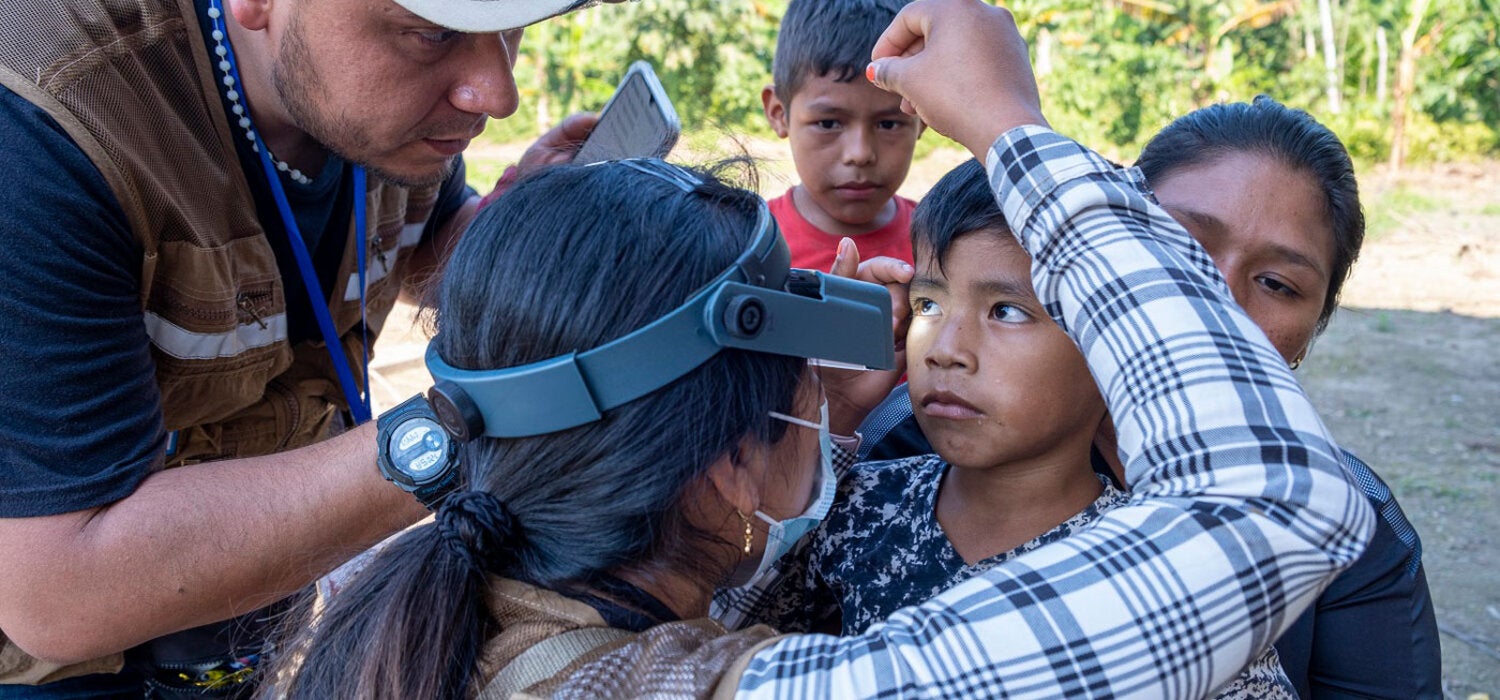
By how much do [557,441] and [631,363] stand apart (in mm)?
137

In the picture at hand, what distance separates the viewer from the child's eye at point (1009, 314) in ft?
6.23

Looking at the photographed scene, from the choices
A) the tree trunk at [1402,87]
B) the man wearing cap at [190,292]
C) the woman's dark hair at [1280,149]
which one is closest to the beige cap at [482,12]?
the man wearing cap at [190,292]

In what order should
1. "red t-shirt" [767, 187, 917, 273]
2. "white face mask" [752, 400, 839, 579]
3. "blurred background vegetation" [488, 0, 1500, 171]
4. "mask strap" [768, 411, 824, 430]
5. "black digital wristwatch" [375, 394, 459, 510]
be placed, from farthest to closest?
"blurred background vegetation" [488, 0, 1500, 171] < "red t-shirt" [767, 187, 917, 273] < "black digital wristwatch" [375, 394, 459, 510] < "white face mask" [752, 400, 839, 579] < "mask strap" [768, 411, 824, 430]

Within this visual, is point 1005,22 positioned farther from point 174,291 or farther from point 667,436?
point 174,291

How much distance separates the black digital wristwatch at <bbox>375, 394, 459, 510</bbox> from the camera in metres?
1.72

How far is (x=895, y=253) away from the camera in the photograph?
3436mm

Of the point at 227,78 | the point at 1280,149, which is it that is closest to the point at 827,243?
the point at 1280,149

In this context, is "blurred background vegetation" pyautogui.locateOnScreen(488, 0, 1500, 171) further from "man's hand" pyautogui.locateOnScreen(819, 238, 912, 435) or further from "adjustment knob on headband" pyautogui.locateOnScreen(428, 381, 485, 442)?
"adjustment knob on headband" pyautogui.locateOnScreen(428, 381, 485, 442)

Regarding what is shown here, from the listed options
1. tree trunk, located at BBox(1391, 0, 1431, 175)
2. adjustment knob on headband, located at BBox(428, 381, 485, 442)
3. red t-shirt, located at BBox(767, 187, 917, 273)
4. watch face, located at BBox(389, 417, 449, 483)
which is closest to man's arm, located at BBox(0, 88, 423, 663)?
watch face, located at BBox(389, 417, 449, 483)

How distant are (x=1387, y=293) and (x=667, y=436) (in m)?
10.2

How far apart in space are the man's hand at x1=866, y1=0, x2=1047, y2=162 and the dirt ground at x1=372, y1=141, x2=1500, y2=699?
319 millimetres

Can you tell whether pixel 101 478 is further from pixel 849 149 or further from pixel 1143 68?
pixel 1143 68

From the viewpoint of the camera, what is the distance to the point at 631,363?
129 cm

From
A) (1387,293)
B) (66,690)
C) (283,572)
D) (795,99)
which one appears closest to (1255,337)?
(283,572)
